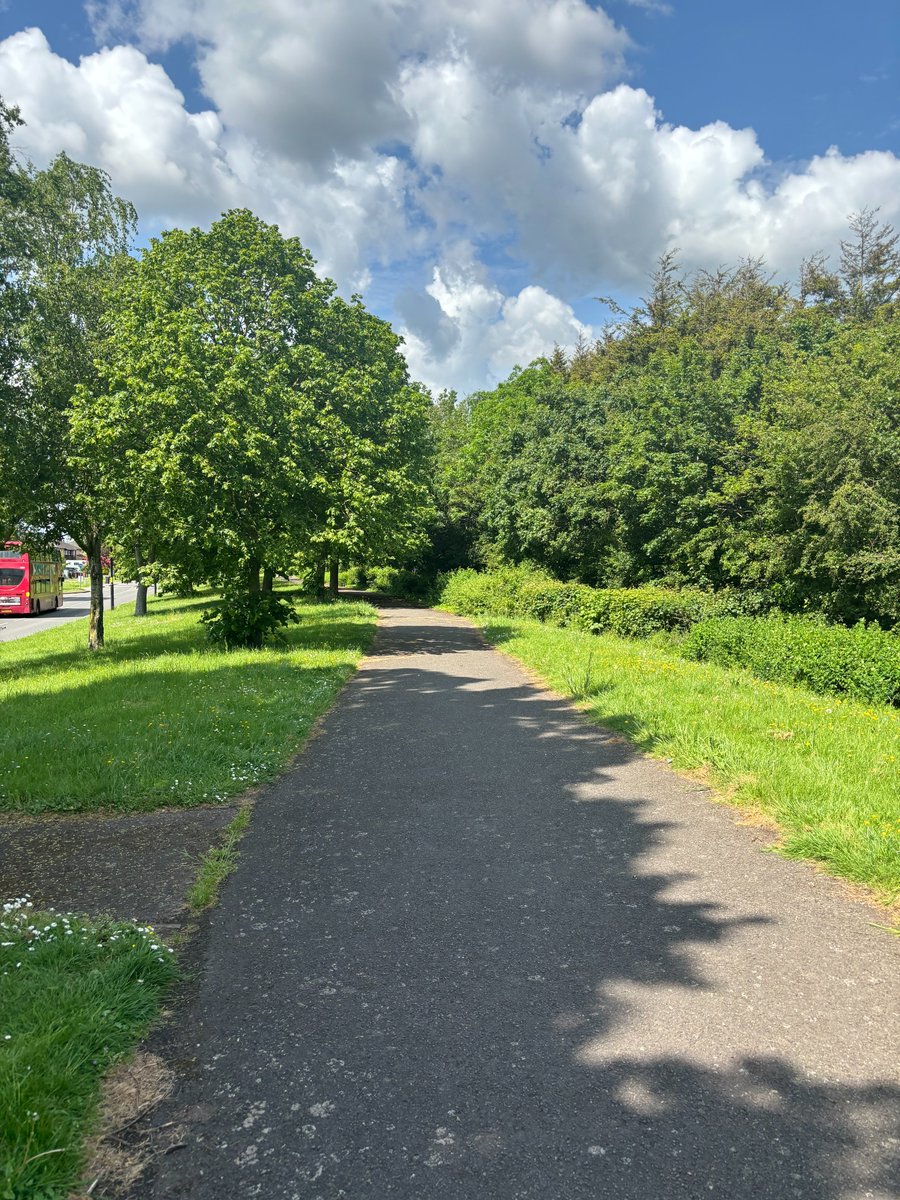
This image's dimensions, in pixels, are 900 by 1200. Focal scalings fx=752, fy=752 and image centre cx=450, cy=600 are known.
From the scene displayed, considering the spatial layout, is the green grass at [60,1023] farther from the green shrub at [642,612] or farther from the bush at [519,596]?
the bush at [519,596]

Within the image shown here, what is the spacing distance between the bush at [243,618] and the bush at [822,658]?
378 inches

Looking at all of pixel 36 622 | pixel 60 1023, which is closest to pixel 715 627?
pixel 60 1023

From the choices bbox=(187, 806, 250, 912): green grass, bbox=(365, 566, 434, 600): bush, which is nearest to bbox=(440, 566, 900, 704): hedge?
bbox=(365, 566, 434, 600): bush

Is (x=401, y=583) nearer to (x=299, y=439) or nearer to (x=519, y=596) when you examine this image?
(x=519, y=596)

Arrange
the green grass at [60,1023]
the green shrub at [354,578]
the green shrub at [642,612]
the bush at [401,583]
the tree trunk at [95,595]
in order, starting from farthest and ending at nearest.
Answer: the green shrub at [354,578] < the bush at [401,583] < the green shrub at [642,612] < the tree trunk at [95,595] < the green grass at [60,1023]

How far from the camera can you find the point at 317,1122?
2.48 meters

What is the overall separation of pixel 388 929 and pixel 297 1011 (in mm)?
769

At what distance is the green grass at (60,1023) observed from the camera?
7.42 feet

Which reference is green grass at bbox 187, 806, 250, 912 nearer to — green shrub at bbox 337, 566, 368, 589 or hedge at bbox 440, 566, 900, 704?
hedge at bbox 440, 566, 900, 704

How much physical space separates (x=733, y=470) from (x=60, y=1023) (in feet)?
90.0

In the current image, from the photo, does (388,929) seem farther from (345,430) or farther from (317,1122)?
(345,430)

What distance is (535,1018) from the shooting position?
3035mm

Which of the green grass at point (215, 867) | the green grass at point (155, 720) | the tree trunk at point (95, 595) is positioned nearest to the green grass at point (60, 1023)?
the green grass at point (215, 867)

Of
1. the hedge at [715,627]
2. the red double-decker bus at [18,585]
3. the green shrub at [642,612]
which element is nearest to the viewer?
the hedge at [715,627]
